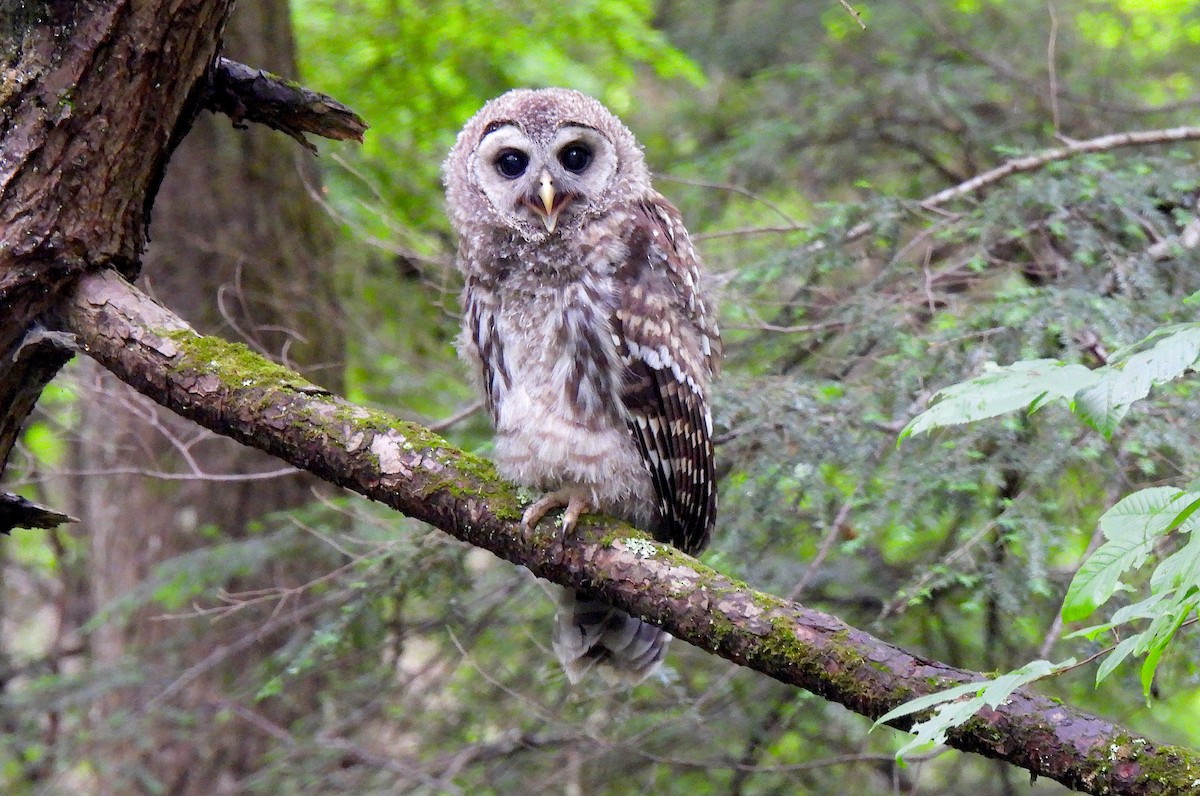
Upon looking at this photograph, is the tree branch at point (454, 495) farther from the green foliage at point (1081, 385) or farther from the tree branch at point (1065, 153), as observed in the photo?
the tree branch at point (1065, 153)

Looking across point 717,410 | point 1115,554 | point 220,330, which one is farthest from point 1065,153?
point 220,330

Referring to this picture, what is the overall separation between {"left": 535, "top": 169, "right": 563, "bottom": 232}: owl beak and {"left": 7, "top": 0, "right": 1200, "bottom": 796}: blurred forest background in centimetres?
77

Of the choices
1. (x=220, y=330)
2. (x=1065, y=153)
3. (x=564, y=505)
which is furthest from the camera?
(x=220, y=330)

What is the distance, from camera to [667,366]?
10.8 feet

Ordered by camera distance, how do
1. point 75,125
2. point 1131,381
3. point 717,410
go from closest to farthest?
point 1131,381 < point 75,125 < point 717,410

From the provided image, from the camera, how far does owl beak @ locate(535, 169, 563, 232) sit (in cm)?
325

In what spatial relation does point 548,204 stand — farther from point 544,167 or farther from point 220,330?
point 220,330

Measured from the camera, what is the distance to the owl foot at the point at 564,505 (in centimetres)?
284

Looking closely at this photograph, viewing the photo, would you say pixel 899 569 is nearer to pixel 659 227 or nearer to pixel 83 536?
pixel 659 227

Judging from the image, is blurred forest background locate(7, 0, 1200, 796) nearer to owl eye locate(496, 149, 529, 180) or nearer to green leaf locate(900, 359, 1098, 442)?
owl eye locate(496, 149, 529, 180)

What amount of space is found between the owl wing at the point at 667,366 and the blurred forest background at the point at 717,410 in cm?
32

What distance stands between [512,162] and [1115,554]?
2.31 metres

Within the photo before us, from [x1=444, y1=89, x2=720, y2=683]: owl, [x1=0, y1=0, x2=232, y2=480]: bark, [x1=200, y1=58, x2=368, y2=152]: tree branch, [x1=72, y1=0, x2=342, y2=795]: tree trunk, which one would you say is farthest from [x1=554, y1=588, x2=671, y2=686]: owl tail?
[x1=72, y1=0, x2=342, y2=795]: tree trunk

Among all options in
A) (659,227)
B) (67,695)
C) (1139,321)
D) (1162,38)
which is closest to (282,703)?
(67,695)
